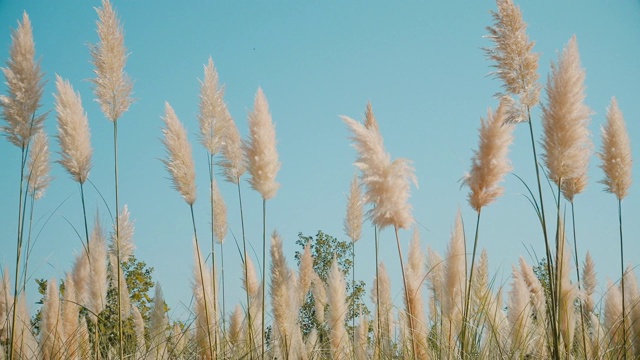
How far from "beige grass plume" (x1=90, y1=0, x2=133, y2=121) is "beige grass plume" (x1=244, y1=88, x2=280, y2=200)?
0.72m

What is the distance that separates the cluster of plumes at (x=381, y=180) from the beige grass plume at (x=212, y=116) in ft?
3.36

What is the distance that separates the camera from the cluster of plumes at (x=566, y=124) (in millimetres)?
2770

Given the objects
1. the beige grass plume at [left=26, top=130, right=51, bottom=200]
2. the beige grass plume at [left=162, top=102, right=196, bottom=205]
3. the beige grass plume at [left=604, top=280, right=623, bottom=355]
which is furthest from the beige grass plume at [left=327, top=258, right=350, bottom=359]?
the beige grass plume at [left=26, top=130, right=51, bottom=200]

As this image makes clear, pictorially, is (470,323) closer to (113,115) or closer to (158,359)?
(158,359)

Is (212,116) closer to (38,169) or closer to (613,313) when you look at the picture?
(38,169)

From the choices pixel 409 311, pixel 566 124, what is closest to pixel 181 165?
pixel 409 311

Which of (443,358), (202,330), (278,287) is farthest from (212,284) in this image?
(443,358)

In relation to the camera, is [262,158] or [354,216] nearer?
[262,158]

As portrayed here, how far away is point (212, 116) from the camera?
399cm

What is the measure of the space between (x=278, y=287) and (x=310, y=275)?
3.03 feet

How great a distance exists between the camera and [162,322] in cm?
411

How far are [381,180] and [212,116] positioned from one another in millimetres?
1315

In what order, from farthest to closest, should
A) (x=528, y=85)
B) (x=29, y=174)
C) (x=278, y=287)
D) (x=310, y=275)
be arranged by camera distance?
(x=310, y=275)
(x=29, y=174)
(x=278, y=287)
(x=528, y=85)

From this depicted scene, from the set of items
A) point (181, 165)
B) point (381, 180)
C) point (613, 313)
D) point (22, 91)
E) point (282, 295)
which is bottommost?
point (613, 313)
